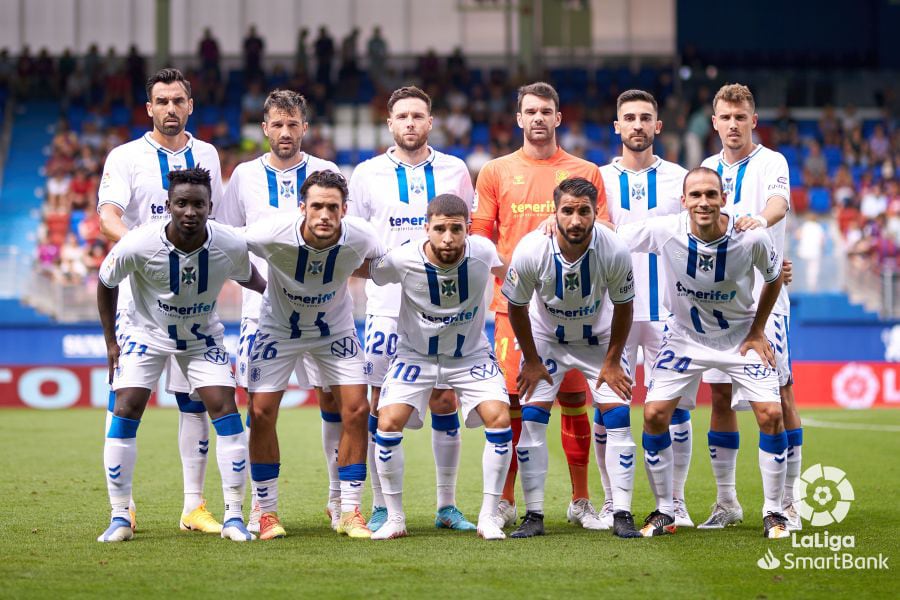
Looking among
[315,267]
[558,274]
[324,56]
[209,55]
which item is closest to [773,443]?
[558,274]

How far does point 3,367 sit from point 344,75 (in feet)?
39.5

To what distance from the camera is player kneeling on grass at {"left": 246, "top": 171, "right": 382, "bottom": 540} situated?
642 centimetres

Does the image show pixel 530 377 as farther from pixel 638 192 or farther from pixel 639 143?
pixel 639 143

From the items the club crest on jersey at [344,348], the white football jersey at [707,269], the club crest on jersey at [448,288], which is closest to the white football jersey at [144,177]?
the club crest on jersey at [344,348]

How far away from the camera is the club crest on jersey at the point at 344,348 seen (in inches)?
261

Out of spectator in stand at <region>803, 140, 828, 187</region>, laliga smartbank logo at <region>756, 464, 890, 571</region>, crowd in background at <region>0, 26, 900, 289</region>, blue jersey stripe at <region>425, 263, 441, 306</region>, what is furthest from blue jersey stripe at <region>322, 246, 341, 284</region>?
spectator in stand at <region>803, 140, 828, 187</region>

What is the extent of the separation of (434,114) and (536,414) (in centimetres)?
1971

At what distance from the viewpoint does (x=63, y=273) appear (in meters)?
17.0

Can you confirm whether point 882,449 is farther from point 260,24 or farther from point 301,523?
point 260,24

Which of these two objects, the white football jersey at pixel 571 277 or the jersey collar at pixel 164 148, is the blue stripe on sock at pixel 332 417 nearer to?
the white football jersey at pixel 571 277

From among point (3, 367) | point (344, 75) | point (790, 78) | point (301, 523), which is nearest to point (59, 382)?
point (3, 367)

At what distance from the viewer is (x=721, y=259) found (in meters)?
6.51

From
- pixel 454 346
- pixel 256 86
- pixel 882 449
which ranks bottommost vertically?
pixel 882 449

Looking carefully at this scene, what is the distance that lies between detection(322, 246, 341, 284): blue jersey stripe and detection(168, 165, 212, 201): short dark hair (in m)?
0.74
